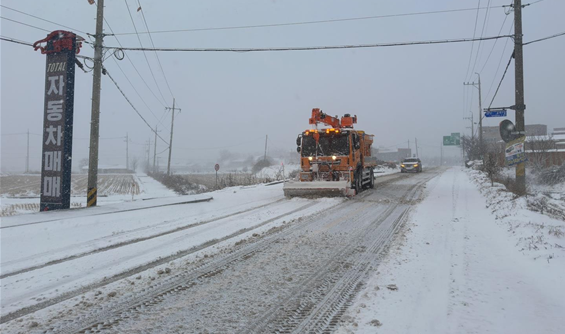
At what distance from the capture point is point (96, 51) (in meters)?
13.0

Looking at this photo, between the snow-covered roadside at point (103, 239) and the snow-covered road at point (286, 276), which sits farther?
the snow-covered roadside at point (103, 239)

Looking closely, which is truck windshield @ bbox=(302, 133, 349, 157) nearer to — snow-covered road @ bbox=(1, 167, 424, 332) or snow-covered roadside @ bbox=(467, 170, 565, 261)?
snow-covered road @ bbox=(1, 167, 424, 332)

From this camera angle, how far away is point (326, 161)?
14.6 metres

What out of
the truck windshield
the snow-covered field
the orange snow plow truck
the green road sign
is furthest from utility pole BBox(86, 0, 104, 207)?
the green road sign

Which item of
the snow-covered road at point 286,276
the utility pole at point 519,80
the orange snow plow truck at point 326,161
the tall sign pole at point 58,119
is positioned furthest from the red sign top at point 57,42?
the utility pole at point 519,80

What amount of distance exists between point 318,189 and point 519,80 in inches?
341

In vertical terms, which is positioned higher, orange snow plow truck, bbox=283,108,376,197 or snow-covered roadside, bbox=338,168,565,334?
orange snow plow truck, bbox=283,108,376,197

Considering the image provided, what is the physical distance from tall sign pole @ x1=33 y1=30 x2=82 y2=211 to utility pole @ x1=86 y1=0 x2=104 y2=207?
1.07 meters

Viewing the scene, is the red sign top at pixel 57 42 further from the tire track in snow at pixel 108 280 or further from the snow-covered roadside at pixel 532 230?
the snow-covered roadside at pixel 532 230

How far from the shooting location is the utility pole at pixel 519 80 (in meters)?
13.3

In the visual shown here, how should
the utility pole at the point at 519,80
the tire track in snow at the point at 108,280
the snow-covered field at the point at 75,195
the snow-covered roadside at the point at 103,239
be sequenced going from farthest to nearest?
the snow-covered field at the point at 75,195, the utility pole at the point at 519,80, the snow-covered roadside at the point at 103,239, the tire track in snow at the point at 108,280

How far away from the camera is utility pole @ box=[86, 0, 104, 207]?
41.5 feet

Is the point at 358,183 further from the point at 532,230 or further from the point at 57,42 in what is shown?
the point at 57,42

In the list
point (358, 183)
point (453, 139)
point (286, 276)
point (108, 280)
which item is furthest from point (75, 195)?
point (453, 139)
